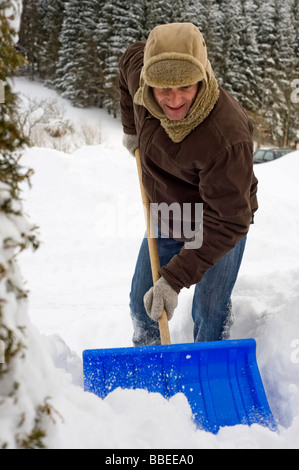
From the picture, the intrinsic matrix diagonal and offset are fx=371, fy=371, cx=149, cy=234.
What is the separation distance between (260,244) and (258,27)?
29673mm

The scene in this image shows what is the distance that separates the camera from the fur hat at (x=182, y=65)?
4.72 feet

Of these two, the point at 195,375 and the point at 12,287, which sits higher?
the point at 12,287

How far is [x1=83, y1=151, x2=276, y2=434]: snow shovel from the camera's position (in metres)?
1.65

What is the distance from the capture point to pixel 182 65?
1.44 m

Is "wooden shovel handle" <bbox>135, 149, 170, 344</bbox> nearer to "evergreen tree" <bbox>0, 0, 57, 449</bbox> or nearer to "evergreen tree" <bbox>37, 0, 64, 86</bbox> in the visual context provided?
"evergreen tree" <bbox>0, 0, 57, 449</bbox>

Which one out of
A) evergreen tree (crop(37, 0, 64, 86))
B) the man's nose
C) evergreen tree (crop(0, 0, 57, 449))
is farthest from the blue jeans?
evergreen tree (crop(37, 0, 64, 86))

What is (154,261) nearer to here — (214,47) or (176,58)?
(176,58)

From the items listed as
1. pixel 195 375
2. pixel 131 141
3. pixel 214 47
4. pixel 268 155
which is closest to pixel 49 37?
pixel 214 47

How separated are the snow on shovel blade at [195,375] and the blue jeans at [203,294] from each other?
32cm

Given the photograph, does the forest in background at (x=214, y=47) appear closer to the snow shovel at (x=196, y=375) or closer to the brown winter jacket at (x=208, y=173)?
the brown winter jacket at (x=208, y=173)

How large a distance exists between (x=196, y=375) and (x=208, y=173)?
0.95 meters

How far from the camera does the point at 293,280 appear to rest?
2883 millimetres

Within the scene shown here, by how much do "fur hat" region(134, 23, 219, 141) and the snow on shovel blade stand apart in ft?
3.47
